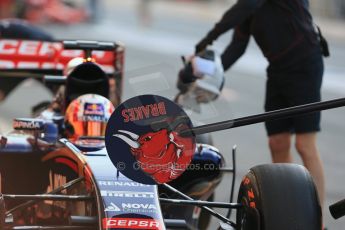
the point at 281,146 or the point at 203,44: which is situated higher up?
the point at 203,44

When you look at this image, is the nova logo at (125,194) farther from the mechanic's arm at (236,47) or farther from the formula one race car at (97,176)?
the mechanic's arm at (236,47)

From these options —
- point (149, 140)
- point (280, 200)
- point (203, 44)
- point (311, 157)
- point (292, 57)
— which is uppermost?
point (203, 44)

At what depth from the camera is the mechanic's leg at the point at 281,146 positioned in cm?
682

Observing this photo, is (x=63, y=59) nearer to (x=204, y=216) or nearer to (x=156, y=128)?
(x=204, y=216)

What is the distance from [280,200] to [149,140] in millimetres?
663

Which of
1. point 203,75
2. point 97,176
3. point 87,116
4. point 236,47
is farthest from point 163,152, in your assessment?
point 236,47

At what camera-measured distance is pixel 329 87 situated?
15.7 metres

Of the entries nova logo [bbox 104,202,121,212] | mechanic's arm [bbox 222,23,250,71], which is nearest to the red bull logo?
nova logo [bbox 104,202,121,212]

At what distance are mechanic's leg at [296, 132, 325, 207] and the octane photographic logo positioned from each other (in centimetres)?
225

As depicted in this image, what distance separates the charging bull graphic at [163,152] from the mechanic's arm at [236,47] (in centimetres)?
275

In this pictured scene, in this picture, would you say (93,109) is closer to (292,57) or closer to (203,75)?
(203,75)

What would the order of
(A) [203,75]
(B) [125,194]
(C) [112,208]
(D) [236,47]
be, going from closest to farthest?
(C) [112,208]
(B) [125,194]
(A) [203,75]
(D) [236,47]

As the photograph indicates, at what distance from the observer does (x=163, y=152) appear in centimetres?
453

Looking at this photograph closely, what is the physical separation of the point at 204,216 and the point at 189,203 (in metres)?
1.74
